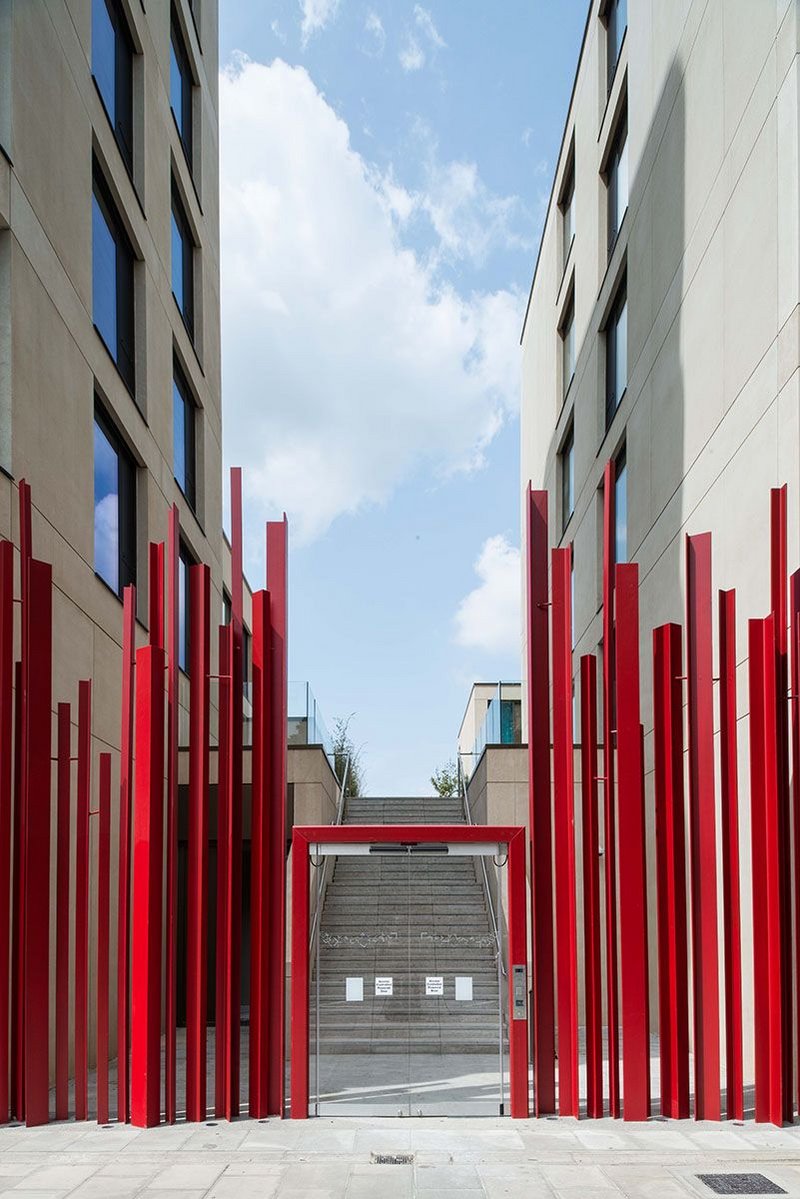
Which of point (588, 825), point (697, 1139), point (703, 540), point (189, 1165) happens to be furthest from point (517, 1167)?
point (703, 540)

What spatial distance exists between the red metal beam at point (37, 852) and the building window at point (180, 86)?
17602 mm

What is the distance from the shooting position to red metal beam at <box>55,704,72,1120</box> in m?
13.1

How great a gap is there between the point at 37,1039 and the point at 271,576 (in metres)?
5.24

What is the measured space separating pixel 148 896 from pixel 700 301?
1141 cm

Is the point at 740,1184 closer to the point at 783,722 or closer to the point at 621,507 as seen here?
the point at 783,722

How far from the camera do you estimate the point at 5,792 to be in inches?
522

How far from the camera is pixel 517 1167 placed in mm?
11000

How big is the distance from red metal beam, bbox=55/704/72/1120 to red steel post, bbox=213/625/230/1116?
155cm

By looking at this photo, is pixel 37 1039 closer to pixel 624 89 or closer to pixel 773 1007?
pixel 773 1007

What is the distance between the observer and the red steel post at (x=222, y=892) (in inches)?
515

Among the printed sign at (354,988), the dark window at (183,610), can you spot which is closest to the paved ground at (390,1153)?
the printed sign at (354,988)

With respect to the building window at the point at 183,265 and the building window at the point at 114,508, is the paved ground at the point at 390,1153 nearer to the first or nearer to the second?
the building window at the point at 114,508

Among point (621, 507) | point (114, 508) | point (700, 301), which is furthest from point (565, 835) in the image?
point (621, 507)

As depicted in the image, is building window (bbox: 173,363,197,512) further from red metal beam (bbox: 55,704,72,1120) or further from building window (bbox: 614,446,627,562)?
red metal beam (bbox: 55,704,72,1120)
